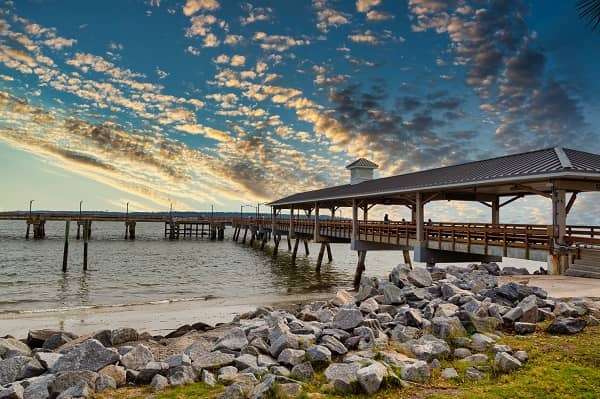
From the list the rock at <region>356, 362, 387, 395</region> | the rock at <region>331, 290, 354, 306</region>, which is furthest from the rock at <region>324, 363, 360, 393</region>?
the rock at <region>331, 290, 354, 306</region>

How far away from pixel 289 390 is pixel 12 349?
292 inches

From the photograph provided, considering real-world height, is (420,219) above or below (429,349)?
above

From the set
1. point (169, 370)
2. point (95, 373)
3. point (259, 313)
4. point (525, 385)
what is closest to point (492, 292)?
point (525, 385)

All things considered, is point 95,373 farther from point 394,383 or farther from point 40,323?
point 40,323

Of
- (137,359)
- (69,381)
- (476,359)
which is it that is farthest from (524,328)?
(69,381)

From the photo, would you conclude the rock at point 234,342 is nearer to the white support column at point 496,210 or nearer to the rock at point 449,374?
the rock at point 449,374

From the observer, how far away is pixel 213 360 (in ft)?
24.7

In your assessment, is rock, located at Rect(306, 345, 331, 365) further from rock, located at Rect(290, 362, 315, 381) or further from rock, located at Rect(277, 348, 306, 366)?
rock, located at Rect(290, 362, 315, 381)

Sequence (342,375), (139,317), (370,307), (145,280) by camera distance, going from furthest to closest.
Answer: (145,280)
(139,317)
(370,307)
(342,375)

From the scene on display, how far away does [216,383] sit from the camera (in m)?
6.77

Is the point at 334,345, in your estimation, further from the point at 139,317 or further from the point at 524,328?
the point at 139,317

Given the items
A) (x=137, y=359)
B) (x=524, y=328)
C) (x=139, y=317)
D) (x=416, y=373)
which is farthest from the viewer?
(x=139, y=317)

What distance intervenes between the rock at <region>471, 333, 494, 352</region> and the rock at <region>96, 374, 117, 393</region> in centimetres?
646

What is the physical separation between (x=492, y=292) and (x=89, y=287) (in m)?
23.0
